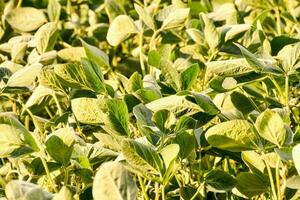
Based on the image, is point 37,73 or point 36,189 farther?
point 37,73

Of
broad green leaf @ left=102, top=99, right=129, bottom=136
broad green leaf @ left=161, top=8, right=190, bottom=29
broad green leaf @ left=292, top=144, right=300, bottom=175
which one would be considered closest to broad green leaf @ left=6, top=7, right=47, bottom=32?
broad green leaf @ left=161, top=8, right=190, bottom=29

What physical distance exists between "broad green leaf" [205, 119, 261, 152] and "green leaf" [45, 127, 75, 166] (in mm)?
184

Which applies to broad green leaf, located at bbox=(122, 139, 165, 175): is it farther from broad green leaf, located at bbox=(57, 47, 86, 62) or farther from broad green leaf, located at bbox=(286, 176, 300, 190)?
broad green leaf, located at bbox=(57, 47, 86, 62)

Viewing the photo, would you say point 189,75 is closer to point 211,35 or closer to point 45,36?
point 211,35

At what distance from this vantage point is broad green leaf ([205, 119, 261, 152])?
883mm

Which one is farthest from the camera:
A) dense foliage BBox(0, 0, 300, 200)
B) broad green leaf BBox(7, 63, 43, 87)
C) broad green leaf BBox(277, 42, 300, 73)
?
broad green leaf BBox(7, 63, 43, 87)

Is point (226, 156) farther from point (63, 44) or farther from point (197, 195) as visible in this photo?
point (63, 44)

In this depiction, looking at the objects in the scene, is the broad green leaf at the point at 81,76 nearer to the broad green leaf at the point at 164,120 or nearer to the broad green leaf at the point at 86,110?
the broad green leaf at the point at 86,110

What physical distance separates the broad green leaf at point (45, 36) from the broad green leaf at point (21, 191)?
1.80ft

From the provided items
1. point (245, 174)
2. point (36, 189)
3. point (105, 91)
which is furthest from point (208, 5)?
point (36, 189)

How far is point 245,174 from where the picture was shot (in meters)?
0.90

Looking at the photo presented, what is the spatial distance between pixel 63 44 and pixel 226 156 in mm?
770

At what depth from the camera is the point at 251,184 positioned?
0.91 metres

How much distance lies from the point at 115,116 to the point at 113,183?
0.59 ft
